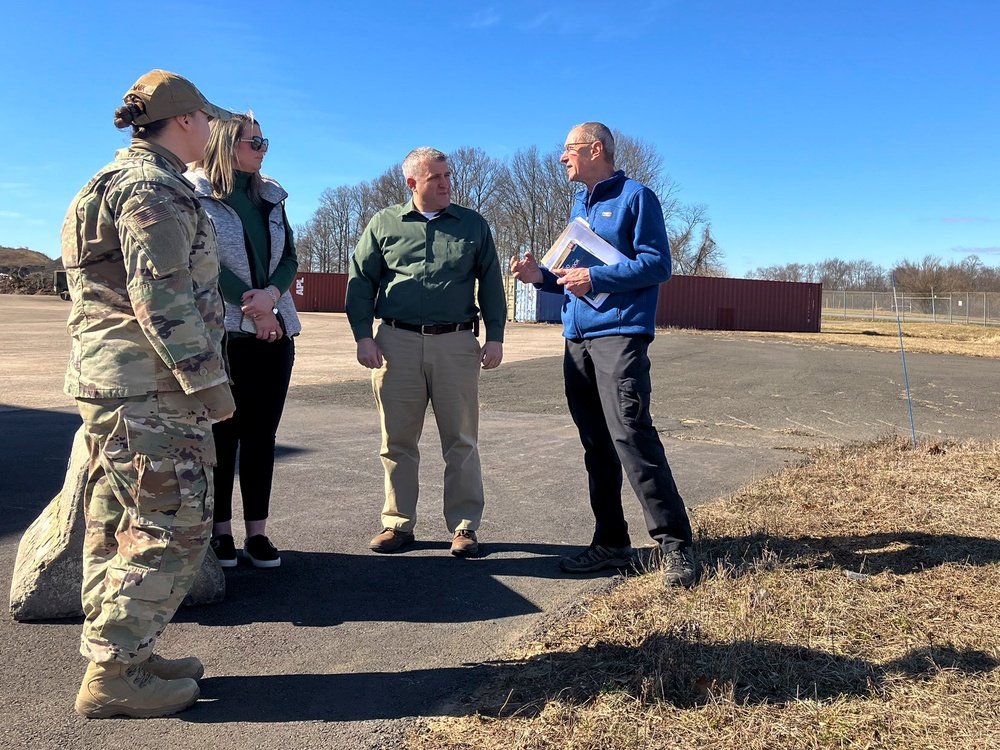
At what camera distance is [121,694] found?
2.44m

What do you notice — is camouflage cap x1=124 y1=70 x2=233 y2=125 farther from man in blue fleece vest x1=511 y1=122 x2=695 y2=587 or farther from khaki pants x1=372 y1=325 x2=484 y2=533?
khaki pants x1=372 y1=325 x2=484 y2=533

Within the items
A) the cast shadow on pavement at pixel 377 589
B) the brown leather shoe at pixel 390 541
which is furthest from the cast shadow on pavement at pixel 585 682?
the brown leather shoe at pixel 390 541

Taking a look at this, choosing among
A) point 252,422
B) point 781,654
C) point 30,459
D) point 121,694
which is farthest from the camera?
point 30,459

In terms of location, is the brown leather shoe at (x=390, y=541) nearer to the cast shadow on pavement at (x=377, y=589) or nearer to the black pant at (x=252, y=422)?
the cast shadow on pavement at (x=377, y=589)

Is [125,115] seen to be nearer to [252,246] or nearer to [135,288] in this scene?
[135,288]

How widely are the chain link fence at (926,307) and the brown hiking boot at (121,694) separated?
152 ft

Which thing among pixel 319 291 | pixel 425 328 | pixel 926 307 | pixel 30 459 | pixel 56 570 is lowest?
pixel 30 459

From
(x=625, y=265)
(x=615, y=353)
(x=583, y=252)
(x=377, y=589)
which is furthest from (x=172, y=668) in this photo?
(x=583, y=252)

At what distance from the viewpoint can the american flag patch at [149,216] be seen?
2.25 metres

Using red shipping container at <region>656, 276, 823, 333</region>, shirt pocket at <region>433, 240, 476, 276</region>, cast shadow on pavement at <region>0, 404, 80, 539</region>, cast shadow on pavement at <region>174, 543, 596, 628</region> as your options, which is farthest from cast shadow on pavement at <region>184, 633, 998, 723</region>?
red shipping container at <region>656, 276, 823, 333</region>

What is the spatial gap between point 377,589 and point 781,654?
5.93 ft

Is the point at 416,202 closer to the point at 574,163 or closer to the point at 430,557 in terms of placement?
the point at 574,163

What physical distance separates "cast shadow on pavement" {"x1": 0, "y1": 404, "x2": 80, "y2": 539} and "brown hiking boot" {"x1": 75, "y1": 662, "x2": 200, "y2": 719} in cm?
228

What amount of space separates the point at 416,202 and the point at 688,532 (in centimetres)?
219
